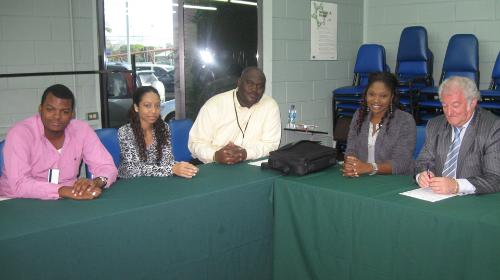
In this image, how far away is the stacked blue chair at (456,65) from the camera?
4.79 m

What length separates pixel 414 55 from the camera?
17.2 feet

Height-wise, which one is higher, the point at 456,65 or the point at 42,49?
the point at 42,49

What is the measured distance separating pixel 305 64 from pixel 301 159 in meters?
3.25

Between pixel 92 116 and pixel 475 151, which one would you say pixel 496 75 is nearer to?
pixel 475 151

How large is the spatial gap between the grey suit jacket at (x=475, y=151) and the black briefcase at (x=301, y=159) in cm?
47

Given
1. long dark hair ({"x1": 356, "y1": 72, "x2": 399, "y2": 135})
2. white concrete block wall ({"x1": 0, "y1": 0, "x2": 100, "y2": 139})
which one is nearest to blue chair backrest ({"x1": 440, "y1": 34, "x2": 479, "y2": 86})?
long dark hair ({"x1": 356, "y1": 72, "x2": 399, "y2": 135})

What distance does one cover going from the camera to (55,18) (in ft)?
16.7

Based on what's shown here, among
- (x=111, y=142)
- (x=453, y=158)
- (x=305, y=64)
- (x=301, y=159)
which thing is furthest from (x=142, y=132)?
(x=305, y=64)

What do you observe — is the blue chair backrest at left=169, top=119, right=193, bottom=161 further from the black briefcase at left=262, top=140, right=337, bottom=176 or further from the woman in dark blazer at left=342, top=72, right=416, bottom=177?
Answer: the woman in dark blazer at left=342, top=72, right=416, bottom=177

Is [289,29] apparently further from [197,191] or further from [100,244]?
[100,244]

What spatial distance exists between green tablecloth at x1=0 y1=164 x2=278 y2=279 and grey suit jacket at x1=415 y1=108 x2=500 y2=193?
0.80 meters

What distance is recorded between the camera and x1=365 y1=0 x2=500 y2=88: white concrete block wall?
514cm

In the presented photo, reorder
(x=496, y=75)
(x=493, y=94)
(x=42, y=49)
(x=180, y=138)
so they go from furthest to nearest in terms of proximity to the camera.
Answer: (x=42, y=49), (x=496, y=75), (x=493, y=94), (x=180, y=138)

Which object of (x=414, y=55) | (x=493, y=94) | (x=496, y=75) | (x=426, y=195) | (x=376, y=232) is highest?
(x=414, y=55)
